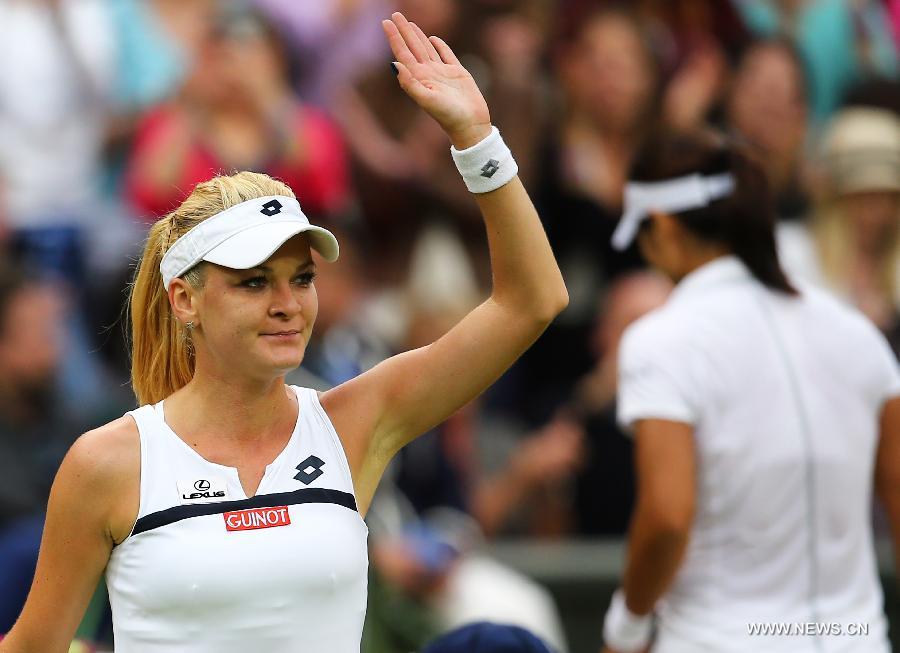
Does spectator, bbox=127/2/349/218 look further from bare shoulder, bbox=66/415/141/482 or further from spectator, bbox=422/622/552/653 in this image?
bare shoulder, bbox=66/415/141/482

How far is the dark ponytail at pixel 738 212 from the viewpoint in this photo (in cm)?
388

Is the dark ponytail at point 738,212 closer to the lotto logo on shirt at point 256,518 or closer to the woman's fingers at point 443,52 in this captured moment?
the woman's fingers at point 443,52

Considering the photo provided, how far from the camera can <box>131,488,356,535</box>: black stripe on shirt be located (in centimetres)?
276

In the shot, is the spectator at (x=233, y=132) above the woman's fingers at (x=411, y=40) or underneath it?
underneath

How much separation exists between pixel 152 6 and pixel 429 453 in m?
2.83

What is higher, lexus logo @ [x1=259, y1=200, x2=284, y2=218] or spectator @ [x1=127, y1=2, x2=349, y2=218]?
lexus logo @ [x1=259, y1=200, x2=284, y2=218]

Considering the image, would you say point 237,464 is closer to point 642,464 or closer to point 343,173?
point 642,464

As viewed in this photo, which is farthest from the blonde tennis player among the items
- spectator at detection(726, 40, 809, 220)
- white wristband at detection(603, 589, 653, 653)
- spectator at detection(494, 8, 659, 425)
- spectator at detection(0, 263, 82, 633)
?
spectator at detection(726, 40, 809, 220)

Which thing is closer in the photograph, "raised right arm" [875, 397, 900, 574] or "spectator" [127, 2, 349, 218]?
"raised right arm" [875, 397, 900, 574]

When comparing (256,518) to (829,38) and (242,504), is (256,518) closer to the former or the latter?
(242,504)

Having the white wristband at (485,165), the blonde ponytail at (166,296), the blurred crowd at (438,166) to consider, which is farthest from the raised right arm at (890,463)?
the blurred crowd at (438,166)

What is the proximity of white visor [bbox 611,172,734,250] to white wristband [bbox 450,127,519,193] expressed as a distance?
1135 mm

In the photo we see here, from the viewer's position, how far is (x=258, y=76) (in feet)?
23.4

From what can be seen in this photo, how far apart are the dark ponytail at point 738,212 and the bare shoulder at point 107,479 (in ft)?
5.85
